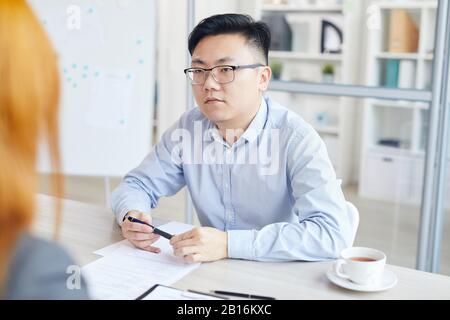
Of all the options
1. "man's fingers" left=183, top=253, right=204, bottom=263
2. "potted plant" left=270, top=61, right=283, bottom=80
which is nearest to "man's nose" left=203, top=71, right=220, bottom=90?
"man's fingers" left=183, top=253, right=204, bottom=263

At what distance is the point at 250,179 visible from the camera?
170cm

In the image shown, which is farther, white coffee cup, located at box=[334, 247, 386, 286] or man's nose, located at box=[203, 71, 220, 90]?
man's nose, located at box=[203, 71, 220, 90]

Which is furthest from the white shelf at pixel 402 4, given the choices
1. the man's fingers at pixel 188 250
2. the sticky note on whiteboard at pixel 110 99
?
the man's fingers at pixel 188 250

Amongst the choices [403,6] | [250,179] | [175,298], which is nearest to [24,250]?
[175,298]

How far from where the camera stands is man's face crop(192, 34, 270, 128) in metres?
1.68

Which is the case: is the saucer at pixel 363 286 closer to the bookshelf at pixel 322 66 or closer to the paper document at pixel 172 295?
the paper document at pixel 172 295

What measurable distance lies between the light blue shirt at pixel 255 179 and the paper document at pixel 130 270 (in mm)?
193

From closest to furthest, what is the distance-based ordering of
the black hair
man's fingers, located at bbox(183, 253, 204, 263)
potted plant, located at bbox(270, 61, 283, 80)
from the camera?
1. man's fingers, located at bbox(183, 253, 204, 263)
2. the black hair
3. potted plant, located at bbox(270, 61, 283, 80)

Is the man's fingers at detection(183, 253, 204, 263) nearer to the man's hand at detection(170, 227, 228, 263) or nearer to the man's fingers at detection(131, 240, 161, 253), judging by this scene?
the man's hand at detection(170, 227, 228, 263)

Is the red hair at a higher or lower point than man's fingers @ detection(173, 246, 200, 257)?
higher

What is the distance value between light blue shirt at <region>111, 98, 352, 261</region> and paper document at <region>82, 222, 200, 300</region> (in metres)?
0.19

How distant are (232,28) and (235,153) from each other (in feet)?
1.25

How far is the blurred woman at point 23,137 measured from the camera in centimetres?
55

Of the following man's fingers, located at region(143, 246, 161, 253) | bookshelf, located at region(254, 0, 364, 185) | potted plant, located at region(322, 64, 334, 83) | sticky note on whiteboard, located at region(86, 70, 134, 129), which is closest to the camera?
man's fingers, located at region(143, 246, 161, 253)
